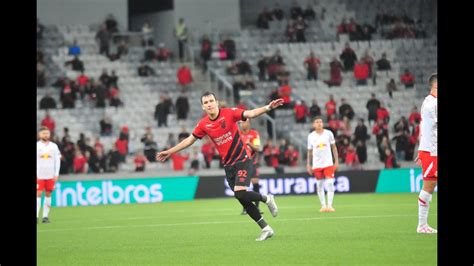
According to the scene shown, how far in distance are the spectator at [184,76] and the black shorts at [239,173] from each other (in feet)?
81.6

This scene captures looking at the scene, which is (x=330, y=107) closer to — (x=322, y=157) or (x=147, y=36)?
(x=147, y=36)

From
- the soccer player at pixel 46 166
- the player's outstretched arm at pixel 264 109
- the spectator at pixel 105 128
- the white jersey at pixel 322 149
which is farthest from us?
the spectator at pixel 105 128

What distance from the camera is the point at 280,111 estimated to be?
38.3 m

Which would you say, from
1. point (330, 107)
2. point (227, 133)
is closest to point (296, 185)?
point (330, 107)

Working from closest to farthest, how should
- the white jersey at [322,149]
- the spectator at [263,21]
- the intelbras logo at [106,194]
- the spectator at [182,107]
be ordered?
the white jersey at [322,149] → the intelbras logo at [106,194] → the spectator at [182,107] → the spectator at [263,21]

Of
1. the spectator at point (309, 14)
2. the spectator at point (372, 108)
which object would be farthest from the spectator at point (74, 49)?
the spectator at point (372, 108)

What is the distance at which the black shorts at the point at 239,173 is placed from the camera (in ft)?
49.5

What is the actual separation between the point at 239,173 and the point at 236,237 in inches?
49.4

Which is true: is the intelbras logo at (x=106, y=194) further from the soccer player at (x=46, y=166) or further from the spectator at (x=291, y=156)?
the soccer player at (x=46, y=166)

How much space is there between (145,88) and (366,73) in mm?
9580

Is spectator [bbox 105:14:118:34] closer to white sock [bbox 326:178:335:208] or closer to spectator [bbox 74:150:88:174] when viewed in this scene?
spectator [bbox 74:150:88:174]

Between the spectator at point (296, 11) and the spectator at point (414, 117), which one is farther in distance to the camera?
the spectator at point (296, 11)

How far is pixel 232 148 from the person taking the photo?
15.2 m

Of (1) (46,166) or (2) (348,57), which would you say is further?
(2) (348,57)
